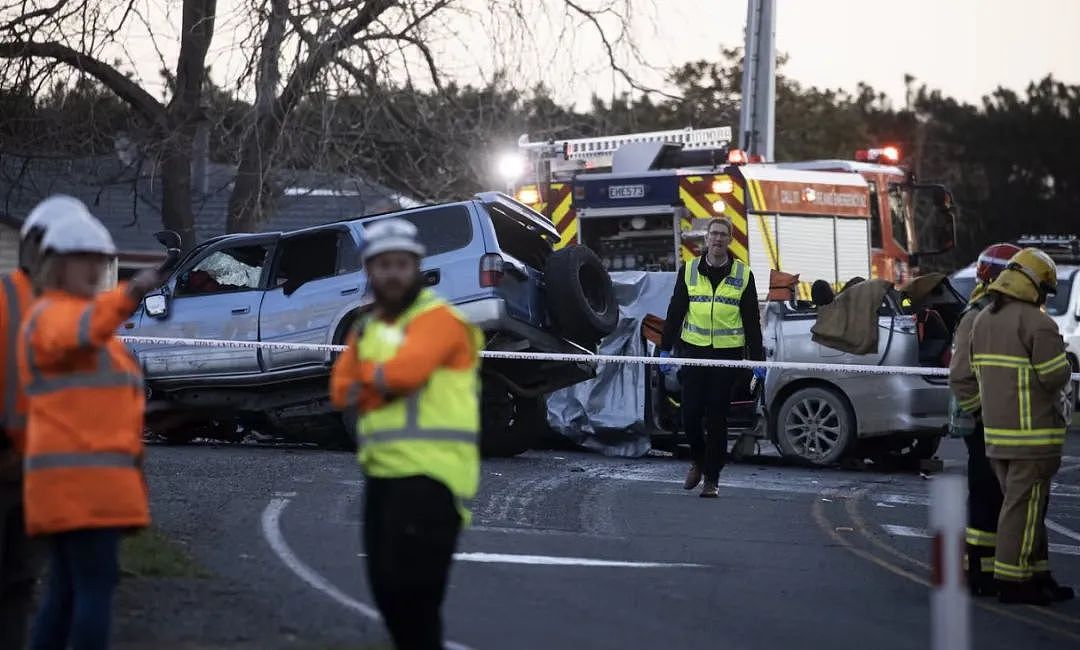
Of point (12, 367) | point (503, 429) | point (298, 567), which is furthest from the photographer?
point (503, 429)

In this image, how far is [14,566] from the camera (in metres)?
6.27

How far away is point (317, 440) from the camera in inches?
607

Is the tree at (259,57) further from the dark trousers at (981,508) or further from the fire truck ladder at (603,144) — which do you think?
the dark trousers at (981,508)

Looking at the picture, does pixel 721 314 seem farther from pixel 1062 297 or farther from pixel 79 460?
pixel 1062 297

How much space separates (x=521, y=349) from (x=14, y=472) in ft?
26.4

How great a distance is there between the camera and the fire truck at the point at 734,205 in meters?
18.3

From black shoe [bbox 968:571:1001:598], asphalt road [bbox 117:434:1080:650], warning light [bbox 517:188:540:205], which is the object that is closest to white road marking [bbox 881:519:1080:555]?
asphalt road [bbox 117:434:1080:650]

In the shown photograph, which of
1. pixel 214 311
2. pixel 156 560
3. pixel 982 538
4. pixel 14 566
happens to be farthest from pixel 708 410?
pixel 14 566

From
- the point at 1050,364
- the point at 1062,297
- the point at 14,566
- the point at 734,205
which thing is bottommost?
the point at 14,566

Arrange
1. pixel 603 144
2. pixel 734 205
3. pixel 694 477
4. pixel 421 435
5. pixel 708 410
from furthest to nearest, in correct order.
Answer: pixel 603 144 < pixel 734 205 < pixel 694 477 < pixel 708 410 < pixel 421 435

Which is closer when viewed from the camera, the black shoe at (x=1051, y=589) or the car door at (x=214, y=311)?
the black shoe at (x=1051, y=589)

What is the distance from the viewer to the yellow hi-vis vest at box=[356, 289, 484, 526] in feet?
17.5

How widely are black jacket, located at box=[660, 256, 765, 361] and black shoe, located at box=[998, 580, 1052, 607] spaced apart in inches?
141

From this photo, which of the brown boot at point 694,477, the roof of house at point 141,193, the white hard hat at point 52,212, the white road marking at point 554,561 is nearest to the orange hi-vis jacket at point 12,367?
the white hard hat at point 52,212
